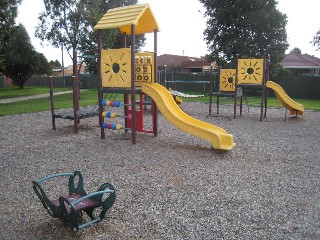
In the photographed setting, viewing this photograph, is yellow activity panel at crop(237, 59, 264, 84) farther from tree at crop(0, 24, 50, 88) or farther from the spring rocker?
tree at crop(0, 24, 50, 88)

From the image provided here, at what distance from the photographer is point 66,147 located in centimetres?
628

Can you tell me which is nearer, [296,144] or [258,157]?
[258,157]

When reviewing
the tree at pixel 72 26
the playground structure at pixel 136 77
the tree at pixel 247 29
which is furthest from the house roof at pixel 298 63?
the playground structure at pixel 136 77

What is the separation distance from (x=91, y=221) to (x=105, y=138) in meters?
4.39

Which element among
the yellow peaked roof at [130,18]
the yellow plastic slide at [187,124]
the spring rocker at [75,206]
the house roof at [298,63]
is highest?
the house roof at [298,63]

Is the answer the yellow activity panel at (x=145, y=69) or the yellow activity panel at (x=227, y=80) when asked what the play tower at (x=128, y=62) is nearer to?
the yellow activity panel at (x=145, y=69)

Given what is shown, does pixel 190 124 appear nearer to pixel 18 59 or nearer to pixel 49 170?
pixel 49 170

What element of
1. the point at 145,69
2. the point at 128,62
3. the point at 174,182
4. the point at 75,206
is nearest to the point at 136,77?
the point at 145,69

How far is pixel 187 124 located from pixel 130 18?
2540 millimetres

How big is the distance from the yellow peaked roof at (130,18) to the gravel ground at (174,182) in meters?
2.51

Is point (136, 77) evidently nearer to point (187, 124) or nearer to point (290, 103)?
point (187, 124)

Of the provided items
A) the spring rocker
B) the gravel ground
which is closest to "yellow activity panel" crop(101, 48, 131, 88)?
the gravel ground

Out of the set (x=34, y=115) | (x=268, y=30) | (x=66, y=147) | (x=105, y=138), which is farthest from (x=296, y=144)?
(x=268, y=30)

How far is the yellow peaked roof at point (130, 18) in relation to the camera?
258 inches
